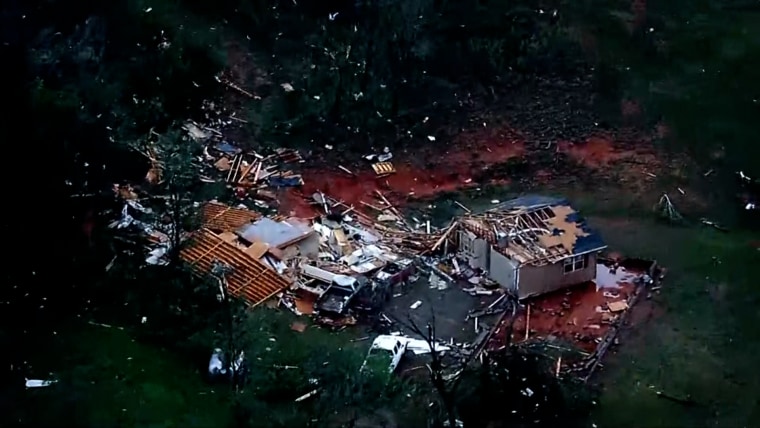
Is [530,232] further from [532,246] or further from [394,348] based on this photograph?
[394,348]

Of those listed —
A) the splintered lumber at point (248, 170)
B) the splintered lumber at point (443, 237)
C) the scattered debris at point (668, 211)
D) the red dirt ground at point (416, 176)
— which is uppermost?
the splintered lumber at point (248, 170)

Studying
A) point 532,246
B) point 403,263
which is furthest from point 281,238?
point 532,246

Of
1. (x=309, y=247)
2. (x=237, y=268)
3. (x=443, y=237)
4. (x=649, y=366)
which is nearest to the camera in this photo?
(x=649, y=366)

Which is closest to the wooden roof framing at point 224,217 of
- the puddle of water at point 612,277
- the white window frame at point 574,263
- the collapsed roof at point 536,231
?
the collapsed roof at point 536,231

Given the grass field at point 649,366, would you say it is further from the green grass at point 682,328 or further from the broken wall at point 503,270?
the broken wall at point 503,270

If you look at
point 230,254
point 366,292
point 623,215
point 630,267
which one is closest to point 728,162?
point 623,215

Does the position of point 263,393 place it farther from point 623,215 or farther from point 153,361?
point 623,215
